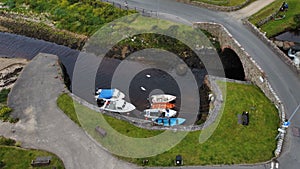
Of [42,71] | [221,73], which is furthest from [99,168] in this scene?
[221,73]

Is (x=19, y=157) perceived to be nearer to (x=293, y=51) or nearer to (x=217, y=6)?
(x=217, y=6)

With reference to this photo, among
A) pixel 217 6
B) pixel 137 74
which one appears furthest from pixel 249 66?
pixel 137 74

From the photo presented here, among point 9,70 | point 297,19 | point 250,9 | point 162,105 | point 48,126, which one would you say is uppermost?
point 250,9

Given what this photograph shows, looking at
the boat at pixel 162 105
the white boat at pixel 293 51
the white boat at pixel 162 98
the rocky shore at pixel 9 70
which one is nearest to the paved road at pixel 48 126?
the rocky shore at pixel 9 70

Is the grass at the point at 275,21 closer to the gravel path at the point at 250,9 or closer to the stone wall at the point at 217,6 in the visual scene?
the gravel path at the point at 250,9

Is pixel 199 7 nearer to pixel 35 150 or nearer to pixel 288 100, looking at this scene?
pixel 288 100

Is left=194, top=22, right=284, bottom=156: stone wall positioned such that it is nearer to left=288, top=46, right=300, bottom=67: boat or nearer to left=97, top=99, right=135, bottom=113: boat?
left=288, top=46, right=300, bottom=67: boat

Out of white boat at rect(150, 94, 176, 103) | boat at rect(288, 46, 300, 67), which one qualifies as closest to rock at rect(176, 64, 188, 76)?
white boat at rect(150, 94, 176, 103)
